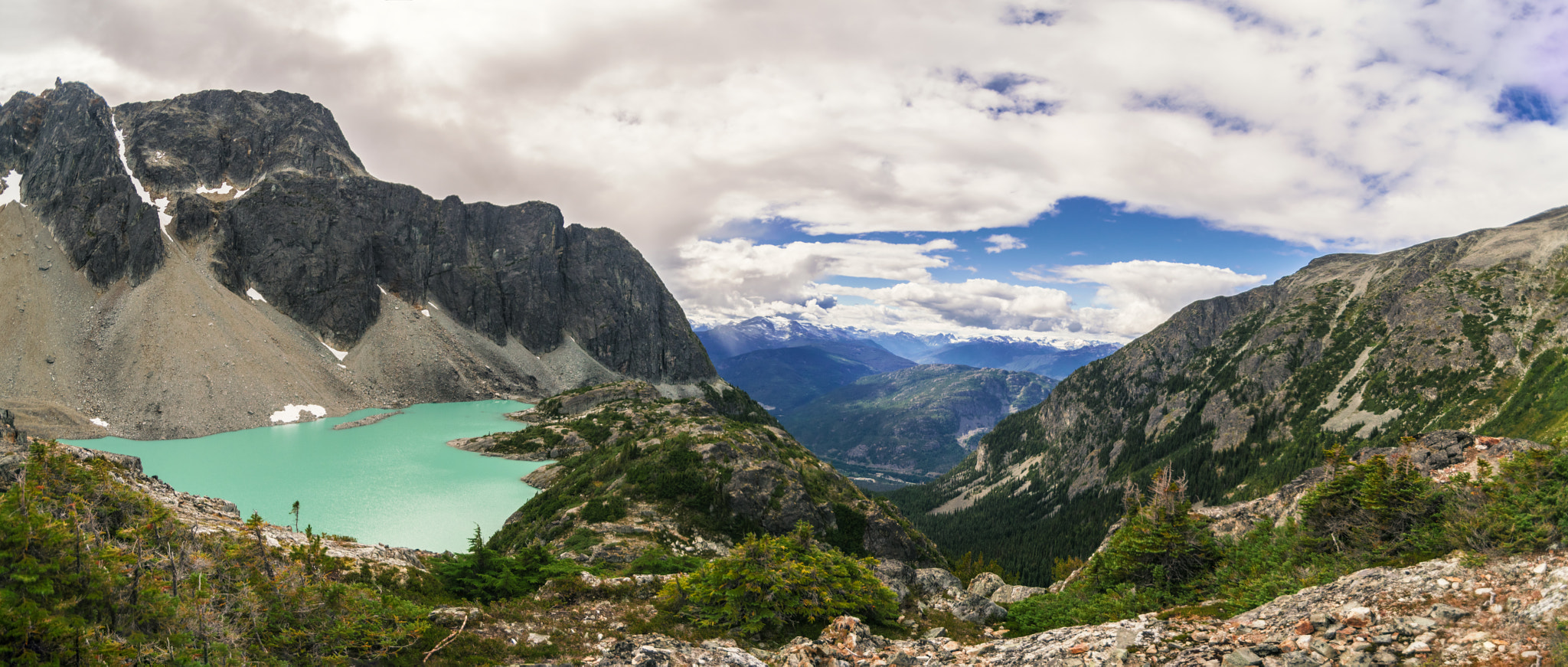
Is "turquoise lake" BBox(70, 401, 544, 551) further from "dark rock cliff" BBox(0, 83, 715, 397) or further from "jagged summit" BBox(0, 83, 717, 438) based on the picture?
"dark rock cliff" BBox(0, 83, 715, 397)

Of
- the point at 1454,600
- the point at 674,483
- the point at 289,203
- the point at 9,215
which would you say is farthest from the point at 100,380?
the point at 1454,600

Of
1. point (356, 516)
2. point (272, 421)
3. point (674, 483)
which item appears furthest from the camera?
point (272, 421)

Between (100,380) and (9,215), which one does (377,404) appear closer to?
(100,380)

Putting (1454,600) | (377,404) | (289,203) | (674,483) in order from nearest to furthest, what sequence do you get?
(1454,600) < (674,483) < (377,404) < (289,203)

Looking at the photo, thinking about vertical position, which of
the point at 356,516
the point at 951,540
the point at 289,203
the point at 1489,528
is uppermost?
the point at 289,203

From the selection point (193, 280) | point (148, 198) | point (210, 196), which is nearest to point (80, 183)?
point (148, 198)

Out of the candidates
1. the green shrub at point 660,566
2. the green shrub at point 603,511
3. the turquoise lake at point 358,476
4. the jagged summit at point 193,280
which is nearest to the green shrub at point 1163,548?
the green shrub at point 660,566
